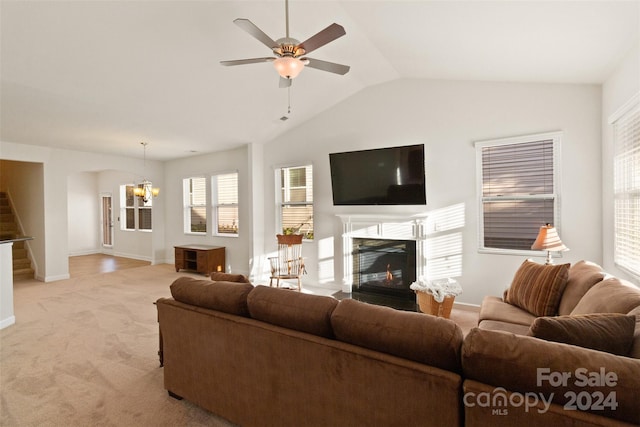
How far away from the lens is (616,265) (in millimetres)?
3057

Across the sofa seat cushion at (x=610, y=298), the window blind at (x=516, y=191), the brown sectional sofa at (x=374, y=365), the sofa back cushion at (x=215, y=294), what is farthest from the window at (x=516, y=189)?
the sofa back cushion at (x=215, y=294)

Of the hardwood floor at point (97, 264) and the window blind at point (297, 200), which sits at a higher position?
the window blind at point (297, 200)

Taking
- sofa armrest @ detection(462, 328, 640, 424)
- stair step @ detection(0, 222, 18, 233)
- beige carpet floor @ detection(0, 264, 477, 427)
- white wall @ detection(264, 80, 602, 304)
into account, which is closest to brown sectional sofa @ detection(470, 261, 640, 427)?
sofa armrest @ detection(462, 328, 640, 424)

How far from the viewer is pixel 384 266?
4918mm

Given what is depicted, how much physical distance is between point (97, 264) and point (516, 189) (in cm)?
936

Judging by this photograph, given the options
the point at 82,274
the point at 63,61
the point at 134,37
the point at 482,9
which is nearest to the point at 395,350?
the point at 482,9

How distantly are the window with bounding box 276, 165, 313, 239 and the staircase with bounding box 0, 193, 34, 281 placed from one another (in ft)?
18.4

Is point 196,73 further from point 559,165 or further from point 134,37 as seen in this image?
point 559,165

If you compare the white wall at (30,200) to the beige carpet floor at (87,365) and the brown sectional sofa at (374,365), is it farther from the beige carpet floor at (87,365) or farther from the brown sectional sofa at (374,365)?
the brown sectional sofa at (374,365)

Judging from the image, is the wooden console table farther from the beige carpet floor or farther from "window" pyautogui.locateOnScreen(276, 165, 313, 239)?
"window" pyautogui.locateOnScreen(276, 165, 313, 239)

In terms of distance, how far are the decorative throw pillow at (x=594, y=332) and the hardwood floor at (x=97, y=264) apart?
820cm

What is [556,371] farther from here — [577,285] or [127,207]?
[127,207]

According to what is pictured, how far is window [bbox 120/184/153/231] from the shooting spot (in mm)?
8797

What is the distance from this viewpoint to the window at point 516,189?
377 centimetres
